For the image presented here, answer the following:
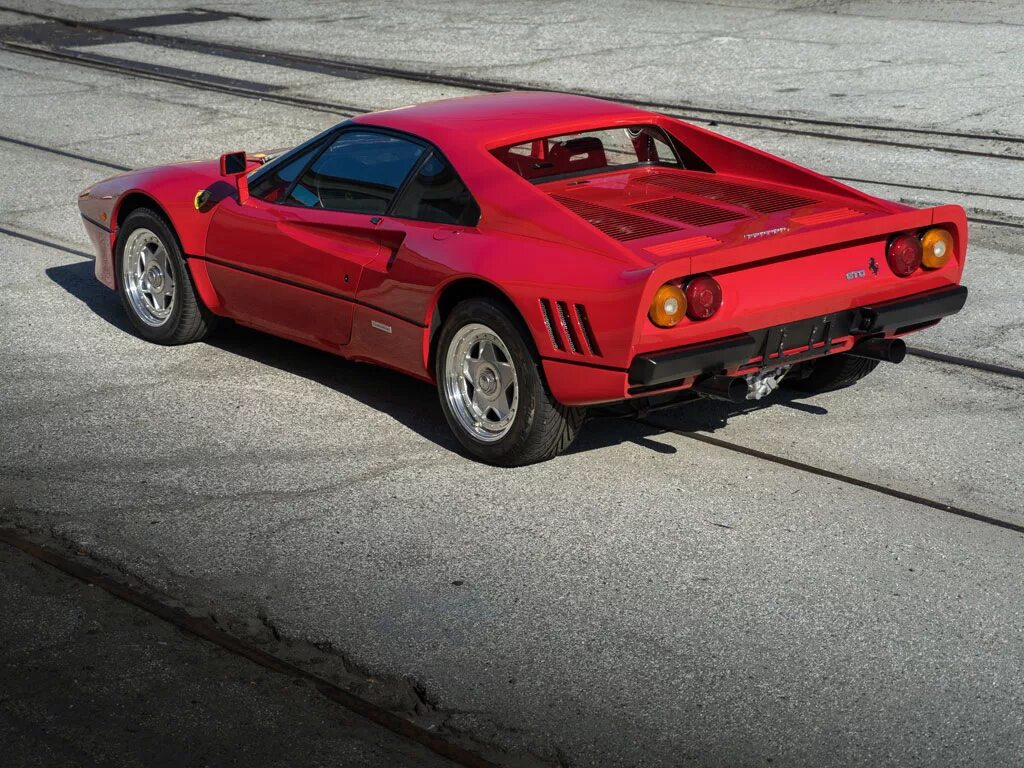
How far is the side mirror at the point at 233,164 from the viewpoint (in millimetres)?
6902

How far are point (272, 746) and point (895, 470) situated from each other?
117 inches

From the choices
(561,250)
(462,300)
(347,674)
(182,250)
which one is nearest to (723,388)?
(561,250)

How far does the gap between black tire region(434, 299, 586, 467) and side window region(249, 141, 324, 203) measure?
4.45 feet

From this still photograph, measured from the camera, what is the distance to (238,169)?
692 cm

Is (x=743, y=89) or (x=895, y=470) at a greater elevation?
(x=743, y=89)

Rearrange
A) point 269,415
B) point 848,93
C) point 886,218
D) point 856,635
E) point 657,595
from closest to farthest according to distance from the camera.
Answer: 1. point 856,635
2. point 657,595
3. point 886,218
4. point 269,415
5. point 848,93

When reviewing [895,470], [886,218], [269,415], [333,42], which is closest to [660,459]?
[895,470]

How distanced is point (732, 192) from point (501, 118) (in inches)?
42.3

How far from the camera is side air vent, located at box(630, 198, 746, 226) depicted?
19.1 ft

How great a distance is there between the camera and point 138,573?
194 inches

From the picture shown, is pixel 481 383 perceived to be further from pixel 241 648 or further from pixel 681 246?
pixel 241 648

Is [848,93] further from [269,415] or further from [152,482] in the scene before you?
[152,482]

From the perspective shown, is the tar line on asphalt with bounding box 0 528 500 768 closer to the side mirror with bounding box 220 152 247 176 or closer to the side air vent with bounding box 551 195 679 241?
the side air vent with bounding box 551 195 679 241

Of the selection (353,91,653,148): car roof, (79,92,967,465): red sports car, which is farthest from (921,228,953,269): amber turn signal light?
(353,91,653,148): car roof
